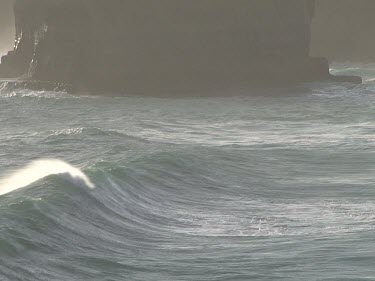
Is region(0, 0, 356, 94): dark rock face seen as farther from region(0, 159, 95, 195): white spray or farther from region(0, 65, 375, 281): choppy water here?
Answer: region(0, 159, 95, 195): white spray

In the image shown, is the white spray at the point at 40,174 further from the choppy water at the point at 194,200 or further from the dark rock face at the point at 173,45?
the dark rock face at the point at 173,45

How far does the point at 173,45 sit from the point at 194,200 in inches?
1455

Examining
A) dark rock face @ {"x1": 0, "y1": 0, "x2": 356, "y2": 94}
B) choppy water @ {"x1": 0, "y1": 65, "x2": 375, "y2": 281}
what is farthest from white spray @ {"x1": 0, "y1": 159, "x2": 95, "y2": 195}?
dark rock face @ {"x1": 0, "y1": 0, "x2": 356, "y2": 94}

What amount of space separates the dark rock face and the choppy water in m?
14.2

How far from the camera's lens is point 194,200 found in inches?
888

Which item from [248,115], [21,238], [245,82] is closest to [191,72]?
[245,82]

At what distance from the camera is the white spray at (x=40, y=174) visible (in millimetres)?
22361

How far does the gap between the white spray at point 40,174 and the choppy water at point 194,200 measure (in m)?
0.20

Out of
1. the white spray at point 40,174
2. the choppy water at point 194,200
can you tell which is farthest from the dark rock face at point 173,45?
the white spray at point 40,174

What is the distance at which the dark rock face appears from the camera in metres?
57.7

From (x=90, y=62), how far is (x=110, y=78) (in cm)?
180

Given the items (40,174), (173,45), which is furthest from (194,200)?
(173,45)

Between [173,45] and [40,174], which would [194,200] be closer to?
[40,174]

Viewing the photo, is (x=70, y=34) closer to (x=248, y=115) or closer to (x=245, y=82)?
(x=245, y=82)
